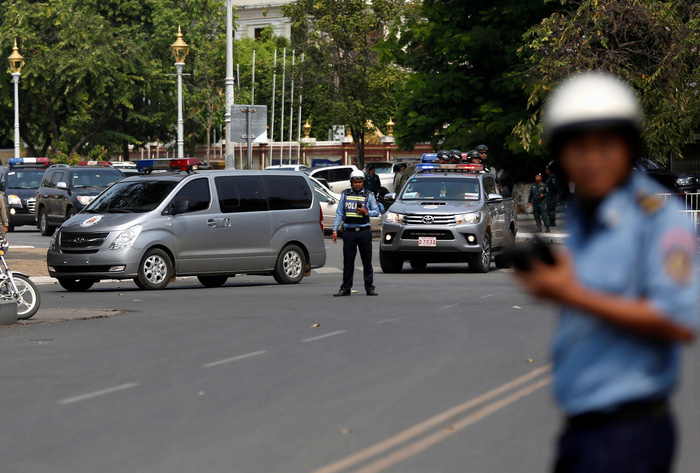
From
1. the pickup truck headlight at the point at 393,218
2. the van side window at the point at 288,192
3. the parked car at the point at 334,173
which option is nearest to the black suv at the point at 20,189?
the parked car at the point at 334,173

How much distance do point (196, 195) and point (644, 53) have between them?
53.0 feet

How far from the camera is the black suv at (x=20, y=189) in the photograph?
39.4m

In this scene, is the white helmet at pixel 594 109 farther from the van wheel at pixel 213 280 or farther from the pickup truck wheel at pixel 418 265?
the pickup truck wheel at pixel 418 265

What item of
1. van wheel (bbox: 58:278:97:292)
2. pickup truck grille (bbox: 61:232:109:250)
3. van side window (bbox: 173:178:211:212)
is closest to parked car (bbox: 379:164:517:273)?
van side window (bbox: 173:178:211:212)

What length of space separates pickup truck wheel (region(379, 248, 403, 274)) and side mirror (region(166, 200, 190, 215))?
4.54 metres

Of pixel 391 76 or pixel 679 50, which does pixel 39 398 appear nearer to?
pixel 679 50

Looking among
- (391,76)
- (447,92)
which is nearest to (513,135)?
(447,92)

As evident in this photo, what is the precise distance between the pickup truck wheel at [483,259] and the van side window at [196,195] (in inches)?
207

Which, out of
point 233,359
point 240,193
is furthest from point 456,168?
point 233,359

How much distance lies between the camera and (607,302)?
299 centimetres

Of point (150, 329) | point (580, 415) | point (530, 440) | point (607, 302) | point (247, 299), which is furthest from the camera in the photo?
point (247, 299)

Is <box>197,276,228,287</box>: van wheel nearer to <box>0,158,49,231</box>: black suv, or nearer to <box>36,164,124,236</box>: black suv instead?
<box>36,164,124,236</box>: black suv

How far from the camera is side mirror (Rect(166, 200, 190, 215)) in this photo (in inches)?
761

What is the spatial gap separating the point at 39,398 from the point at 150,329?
4496 millimetres
